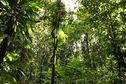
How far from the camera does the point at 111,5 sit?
20.9 meters

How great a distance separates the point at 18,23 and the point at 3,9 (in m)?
1.13

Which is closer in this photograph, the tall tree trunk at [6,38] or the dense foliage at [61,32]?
the tall tree trunk at [6,38]

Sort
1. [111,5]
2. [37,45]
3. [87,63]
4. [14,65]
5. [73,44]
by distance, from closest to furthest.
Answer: [14,65] < [111,5] < [87,63] < [37,45] < [73,44]

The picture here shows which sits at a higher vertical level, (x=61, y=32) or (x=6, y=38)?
(x=6, y=38)

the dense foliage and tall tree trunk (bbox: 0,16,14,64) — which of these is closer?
tall tree trunk (bbox: 0,16,14,64)

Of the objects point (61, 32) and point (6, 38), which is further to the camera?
point (61, 32)

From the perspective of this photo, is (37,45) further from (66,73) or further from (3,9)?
(3,9)

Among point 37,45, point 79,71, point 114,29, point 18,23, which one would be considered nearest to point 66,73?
point 79,71

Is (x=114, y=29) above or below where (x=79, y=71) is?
above

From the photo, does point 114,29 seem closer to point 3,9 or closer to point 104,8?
point 104,8

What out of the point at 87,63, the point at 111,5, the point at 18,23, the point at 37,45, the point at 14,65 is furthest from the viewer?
the point at 37,45

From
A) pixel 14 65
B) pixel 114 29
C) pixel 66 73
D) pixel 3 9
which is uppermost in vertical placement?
pixel 3 9

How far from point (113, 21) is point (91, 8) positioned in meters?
2.10

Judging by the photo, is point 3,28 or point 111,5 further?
point 111,5
